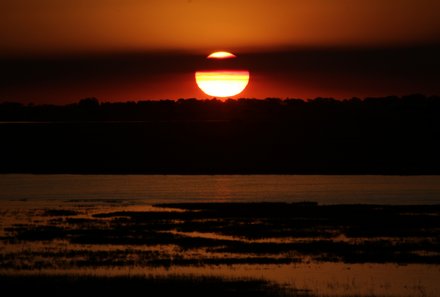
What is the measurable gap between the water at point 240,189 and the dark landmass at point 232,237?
10.1 metres

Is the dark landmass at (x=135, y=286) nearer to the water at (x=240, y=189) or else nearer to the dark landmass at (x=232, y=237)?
the dark landmass at (x=232, y=237)

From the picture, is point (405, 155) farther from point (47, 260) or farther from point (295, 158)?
point (47, 260)

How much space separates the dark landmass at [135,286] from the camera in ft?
82.7

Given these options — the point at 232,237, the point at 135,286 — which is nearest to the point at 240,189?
the point at 232,237

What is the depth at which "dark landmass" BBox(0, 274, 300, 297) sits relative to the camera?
2522cm

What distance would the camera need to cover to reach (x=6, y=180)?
265 ft

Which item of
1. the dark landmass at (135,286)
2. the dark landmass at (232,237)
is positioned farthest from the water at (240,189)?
the dark landmass at (135,286)

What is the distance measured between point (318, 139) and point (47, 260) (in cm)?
11001

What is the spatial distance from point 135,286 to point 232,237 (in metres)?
10.7

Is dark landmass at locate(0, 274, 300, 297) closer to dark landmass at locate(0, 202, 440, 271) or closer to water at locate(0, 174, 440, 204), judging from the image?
dark landmass at locate(0, 202, 440, 271)

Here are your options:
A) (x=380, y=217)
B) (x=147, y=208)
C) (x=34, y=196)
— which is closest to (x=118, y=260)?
(x=380, y=217)

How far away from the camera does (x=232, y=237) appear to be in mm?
36500

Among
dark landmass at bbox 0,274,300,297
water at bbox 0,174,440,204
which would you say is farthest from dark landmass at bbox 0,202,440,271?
water at bbox 0,174,440,204

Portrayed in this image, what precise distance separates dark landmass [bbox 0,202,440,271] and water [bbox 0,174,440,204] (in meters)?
10.1
